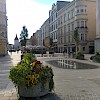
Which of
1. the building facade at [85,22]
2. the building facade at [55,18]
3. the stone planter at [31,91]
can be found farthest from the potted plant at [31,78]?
the building facade at [55,18]

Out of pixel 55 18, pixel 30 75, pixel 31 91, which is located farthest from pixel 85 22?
pixel 30 75

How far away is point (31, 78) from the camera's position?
669cm

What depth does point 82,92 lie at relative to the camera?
8.33 metres

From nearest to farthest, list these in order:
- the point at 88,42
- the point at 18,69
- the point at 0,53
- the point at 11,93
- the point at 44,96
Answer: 1. the point at 18,69
2. the point at 44,96
3. the point at 11,93
4. the point at 0,53
5. the point at 88,42

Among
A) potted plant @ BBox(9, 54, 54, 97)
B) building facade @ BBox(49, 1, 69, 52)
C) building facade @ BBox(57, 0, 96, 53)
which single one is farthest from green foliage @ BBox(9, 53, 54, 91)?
building facade @ BBox(49, 1, 69, 52)

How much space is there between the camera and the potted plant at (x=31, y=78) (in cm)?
673

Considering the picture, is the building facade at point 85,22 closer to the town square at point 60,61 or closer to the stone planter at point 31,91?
the town square at point 60,61

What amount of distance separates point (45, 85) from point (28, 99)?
0.68 metres

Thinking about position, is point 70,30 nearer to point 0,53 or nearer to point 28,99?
point 0,53

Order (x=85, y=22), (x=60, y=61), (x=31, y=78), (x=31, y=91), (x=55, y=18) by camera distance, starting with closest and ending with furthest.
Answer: (x=31, y=78), (x=31, y=91), (x=60, y=61), (x=85, y=22), (x=55, y=18)

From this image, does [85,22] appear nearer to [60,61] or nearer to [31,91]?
[60,61]

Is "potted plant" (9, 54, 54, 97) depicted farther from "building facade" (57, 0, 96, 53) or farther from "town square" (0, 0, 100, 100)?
"building facade" (57, 0, 96, 53)

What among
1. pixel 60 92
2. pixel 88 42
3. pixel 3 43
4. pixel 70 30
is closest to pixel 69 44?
pixel 70 30

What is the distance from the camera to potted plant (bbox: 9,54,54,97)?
22.1 feet
